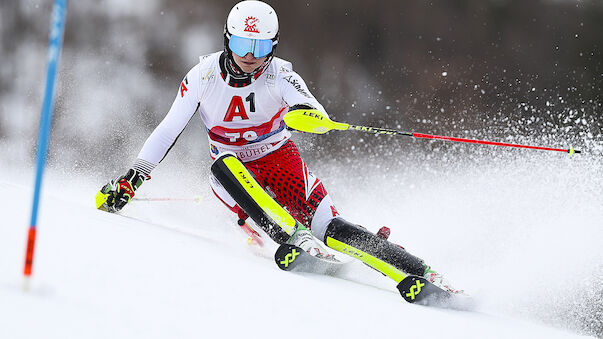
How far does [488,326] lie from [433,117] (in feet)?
13.3

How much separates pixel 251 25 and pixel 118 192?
2.88ft

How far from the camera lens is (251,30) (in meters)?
2.25

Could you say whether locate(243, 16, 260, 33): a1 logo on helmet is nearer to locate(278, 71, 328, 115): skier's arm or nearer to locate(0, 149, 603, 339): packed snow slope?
locate(278, 71, 328, 115): skier's arm

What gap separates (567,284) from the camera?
2.70m

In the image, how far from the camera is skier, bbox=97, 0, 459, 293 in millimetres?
2225

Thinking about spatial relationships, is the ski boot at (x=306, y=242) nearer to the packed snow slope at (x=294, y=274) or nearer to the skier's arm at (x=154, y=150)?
the packed snow slope at (x=294, y=274)

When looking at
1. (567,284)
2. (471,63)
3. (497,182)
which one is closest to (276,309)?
(567,284)

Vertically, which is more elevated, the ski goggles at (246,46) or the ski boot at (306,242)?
the ski goggles at (246,46)

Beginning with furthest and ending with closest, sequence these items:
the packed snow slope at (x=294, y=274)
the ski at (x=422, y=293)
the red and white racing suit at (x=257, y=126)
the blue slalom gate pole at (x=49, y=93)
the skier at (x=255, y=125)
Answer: the red and white racing suit at (x=257, y=126)
the skier at (x=255, y=125)
the ski at (x=422, y=293)
the packed snow slope at (x=294, y=274)
the blue slalom gate pole at (x=49, y=93)

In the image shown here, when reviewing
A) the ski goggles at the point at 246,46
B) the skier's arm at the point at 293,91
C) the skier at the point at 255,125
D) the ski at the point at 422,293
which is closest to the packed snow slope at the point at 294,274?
the ski at the point at 422,293

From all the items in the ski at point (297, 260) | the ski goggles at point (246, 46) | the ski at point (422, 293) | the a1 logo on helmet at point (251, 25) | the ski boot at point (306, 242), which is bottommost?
the ski at point (422, 293)

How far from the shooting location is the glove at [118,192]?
2.42m

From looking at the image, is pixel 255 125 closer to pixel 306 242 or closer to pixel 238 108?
pixel 238 108

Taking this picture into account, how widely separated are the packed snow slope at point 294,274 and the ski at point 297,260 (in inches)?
1.7
